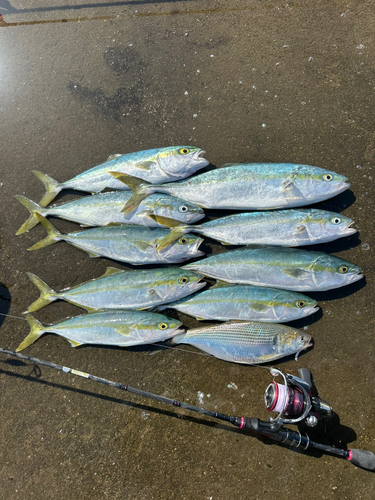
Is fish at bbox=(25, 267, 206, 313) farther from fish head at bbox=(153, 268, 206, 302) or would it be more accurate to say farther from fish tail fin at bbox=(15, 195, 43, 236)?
fish tail fin at bbox=(15, 195, 43, 236)

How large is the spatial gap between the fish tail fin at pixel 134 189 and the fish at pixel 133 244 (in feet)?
0.79

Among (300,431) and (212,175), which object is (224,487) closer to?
(300,431)

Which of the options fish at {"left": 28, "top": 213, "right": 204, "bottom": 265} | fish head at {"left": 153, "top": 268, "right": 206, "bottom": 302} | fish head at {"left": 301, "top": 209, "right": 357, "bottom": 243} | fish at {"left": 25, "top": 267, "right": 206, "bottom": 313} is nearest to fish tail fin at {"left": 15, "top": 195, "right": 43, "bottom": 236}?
fish at {"left": 28, "top": 213, "right": 204, "bottom": 265}

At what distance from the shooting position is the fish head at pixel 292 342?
2.78 metres

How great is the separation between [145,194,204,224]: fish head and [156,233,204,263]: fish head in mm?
227

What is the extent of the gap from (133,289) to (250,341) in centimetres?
137

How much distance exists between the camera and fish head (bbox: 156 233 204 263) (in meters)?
3.04

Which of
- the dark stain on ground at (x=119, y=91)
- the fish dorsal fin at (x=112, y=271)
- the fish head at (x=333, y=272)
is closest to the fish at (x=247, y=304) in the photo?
the fish head at (x=333, y=272)

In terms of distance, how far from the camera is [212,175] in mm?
3131

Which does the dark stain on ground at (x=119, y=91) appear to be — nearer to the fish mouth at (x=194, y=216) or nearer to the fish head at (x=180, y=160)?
the fish head at (x=180, y=160)

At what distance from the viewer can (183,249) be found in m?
3.05

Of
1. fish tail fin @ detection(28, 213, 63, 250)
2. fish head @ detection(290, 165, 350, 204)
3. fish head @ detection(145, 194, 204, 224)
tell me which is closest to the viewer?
fish head @ detection(290, 165, 350, 204)

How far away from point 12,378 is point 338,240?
4204 millimetres

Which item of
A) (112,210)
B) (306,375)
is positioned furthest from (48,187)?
(306,375)
